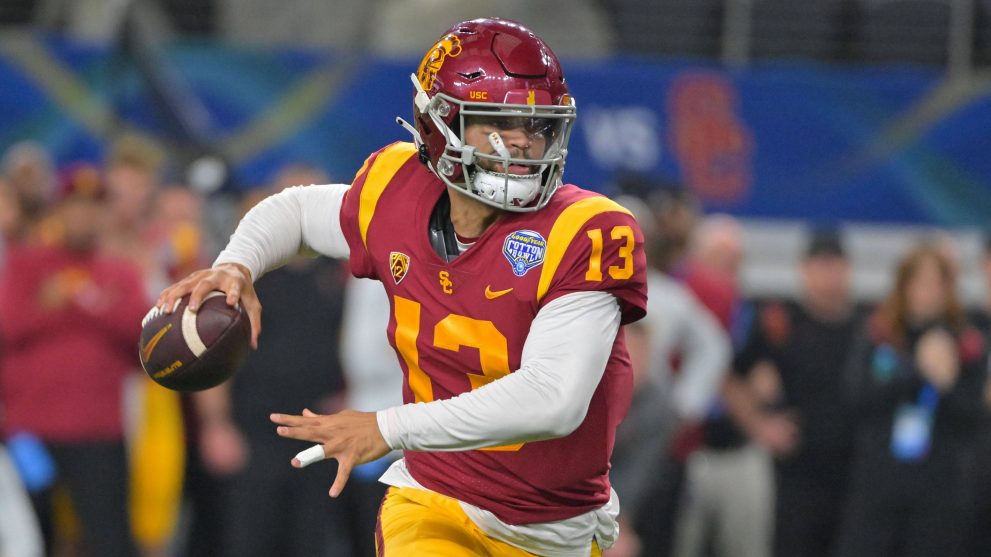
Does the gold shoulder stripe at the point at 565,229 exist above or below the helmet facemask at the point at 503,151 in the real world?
below

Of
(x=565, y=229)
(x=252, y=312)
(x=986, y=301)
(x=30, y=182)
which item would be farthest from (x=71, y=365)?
(x=986, y=301)

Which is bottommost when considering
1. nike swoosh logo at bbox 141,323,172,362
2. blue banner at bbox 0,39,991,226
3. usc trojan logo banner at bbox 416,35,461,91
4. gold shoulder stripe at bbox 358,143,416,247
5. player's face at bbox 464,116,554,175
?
blue banner at bbox 0,39,991,226

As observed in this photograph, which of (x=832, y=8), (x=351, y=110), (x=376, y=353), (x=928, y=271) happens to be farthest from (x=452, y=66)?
(x=832, y=8)

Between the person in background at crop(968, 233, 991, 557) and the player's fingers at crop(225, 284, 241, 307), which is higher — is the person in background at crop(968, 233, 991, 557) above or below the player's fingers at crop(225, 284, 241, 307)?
below

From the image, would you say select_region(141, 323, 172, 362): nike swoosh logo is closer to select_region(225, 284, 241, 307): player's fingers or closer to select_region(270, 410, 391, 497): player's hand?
select_region(225, 284, 241, 307): player's fingers

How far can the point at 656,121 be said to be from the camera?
856cm

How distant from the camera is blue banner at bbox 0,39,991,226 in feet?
27.5

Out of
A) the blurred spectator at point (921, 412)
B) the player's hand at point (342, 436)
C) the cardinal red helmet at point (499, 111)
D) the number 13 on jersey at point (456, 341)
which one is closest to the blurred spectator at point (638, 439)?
the blurred spectator at point (921, 412)

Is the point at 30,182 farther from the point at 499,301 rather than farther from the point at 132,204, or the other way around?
the point at 499,301

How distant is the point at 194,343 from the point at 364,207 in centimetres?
54

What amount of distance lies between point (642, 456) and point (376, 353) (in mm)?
1092

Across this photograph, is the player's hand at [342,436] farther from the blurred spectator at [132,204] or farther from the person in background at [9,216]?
the person in background at [9,216]

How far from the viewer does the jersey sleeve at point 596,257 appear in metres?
3.53

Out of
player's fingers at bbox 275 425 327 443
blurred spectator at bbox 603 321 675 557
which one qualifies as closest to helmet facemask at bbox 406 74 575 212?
player's fingers at bbox 275 425 327 443
